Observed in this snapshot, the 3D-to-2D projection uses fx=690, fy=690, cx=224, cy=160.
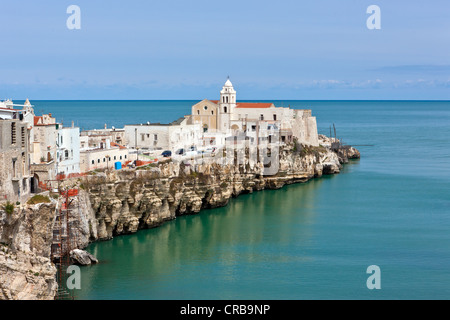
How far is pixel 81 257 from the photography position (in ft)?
124

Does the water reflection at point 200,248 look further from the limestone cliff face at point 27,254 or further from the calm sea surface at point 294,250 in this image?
the limestone cliff face at point 27,254

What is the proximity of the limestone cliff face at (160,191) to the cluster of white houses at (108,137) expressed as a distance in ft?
9.79

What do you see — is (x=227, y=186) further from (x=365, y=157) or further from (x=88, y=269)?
(x=365, y=157)

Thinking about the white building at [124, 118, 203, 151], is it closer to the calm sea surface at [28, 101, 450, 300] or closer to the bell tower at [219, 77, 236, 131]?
the calm sea surface at [28, 101, 450, 300]

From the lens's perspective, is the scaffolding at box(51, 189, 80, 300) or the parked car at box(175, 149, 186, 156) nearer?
the scaffolding at box(51, 189, 80, 300)

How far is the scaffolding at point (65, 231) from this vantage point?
37250mm

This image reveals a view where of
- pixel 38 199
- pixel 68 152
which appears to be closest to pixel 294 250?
pixel 68 152

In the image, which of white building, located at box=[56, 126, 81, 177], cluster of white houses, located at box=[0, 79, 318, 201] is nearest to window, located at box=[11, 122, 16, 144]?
cluster of white houses, located at box=[0, 79, 318, 201]

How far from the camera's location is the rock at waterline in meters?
37.7

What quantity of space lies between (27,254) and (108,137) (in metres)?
29.2

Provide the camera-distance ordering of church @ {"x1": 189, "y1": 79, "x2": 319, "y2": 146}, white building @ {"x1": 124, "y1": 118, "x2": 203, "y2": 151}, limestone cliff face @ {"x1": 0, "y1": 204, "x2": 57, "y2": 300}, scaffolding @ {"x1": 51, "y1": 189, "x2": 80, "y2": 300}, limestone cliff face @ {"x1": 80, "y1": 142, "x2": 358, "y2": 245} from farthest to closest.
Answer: church @ {"x1": 189, "y1": 79, "x2": 319, "y2": 146}
white building @ {"x1": 124, "y1": 118, "x2": 203, "y2": 151}
limestone cliff face @ {"x1": 80, "y1": 142, "x2": 358, "y2": 245}
scaffolding @ {"x1": 51, "y1": 189, "x2": 80, "y2": 300}
limestone cliff face @ {"x1": 0, "y1": 204, "x2": 57, "y2": 300}

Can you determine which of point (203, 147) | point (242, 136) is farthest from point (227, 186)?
point (242, 136)

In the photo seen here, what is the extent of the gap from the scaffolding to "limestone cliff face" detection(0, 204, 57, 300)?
3.66 meters

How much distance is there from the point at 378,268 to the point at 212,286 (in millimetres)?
10057
